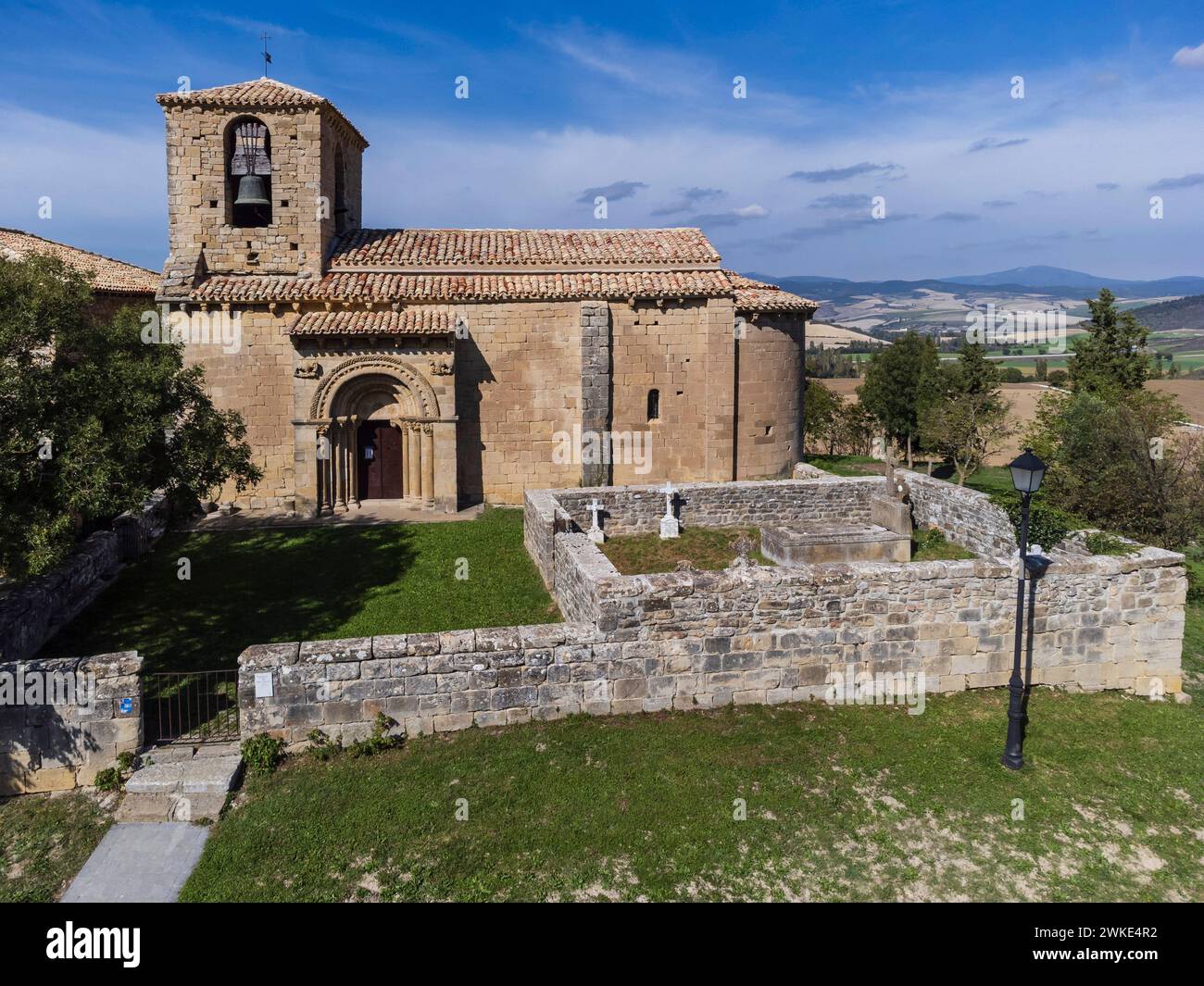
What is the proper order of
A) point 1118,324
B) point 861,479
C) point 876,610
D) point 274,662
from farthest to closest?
1. point 1118,324
2. point 861,479
3. point 876,610
4. point 274,662

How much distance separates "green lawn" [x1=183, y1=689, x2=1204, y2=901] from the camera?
21.9ft

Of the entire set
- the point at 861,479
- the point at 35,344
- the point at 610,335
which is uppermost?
the point at 610,335

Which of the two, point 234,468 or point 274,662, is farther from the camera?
point 234,468

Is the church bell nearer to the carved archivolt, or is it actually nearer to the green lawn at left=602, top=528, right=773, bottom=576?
the carved archivolt

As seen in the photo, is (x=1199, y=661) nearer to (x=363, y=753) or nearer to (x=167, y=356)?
(x=363, y=753)

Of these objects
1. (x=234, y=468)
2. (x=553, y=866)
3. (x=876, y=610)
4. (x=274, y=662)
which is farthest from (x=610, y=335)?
(x=553, y=866)

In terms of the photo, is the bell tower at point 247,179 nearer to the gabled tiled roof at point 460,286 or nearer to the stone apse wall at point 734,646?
the gabled tiled roof at point 460,286

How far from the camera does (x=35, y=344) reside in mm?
9469

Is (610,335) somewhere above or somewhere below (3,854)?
above

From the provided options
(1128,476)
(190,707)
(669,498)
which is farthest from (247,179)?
(1128,476)

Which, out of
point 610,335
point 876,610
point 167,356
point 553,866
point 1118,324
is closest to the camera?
point 553,866

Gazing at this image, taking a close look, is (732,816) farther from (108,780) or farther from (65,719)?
→ (65,719)

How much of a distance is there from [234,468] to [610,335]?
11317mm

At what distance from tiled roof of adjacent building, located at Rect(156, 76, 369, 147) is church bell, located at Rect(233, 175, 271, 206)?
165 centimetres
